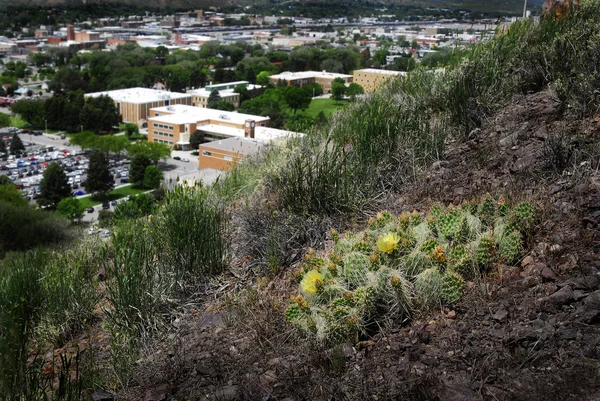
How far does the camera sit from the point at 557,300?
7.52ft

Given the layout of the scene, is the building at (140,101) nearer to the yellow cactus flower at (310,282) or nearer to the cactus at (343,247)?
the cactus at (343,247)

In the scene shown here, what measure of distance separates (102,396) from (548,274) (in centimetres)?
160

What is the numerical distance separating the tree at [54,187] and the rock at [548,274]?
2266 centimetres

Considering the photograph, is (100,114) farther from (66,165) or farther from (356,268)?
(356,268)

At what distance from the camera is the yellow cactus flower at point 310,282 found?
8.79 ft

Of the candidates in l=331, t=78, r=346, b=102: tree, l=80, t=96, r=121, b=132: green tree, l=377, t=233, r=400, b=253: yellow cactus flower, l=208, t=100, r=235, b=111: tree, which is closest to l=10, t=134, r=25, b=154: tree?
l=80, t=96, r=121, b=132: green tree

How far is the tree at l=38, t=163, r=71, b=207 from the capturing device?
23.6 metres

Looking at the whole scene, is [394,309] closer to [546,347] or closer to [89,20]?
[546,347]

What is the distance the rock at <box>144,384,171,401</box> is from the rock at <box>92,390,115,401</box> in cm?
13

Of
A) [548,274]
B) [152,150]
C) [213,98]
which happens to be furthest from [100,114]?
[548,274]

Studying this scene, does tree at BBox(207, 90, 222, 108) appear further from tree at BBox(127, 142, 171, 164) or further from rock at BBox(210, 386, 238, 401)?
rock at BBox(210, 386, 238, 401)

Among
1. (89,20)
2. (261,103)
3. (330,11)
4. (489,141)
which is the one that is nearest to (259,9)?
(330,11)

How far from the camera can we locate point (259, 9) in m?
105

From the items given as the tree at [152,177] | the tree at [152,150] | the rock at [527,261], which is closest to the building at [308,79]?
the tree at [152,150]
